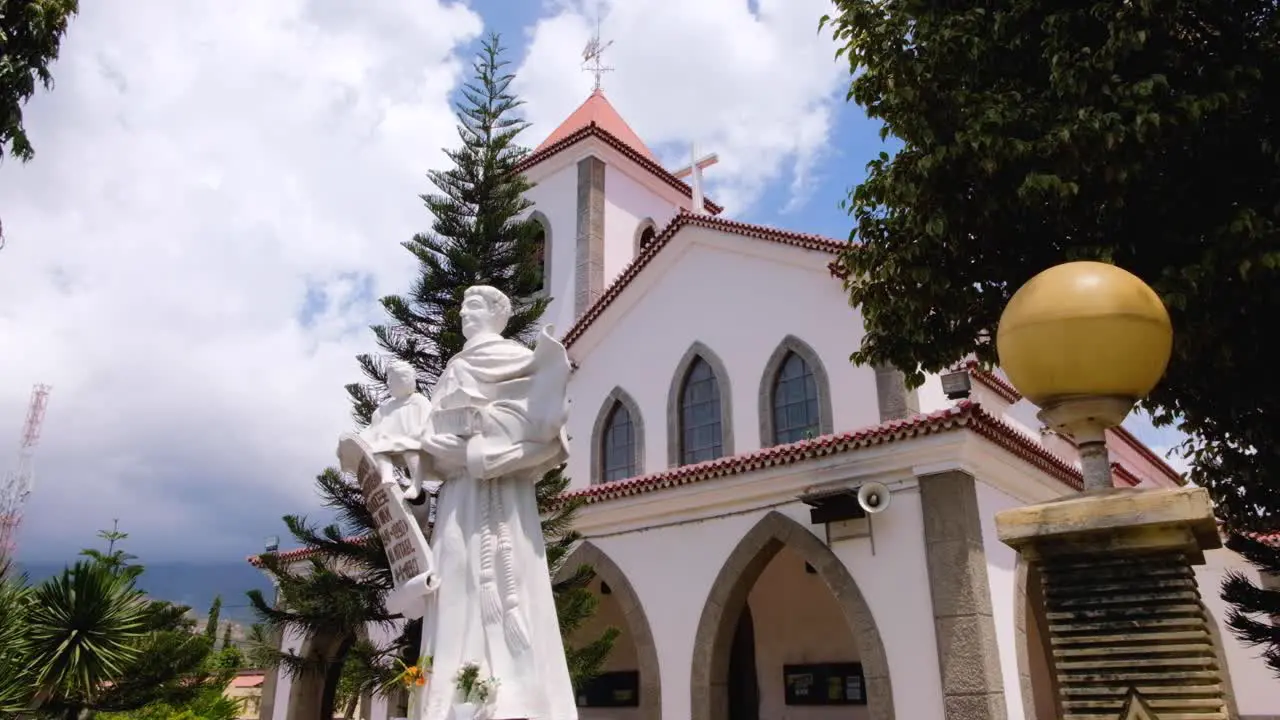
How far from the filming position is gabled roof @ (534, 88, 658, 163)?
75.3 feet

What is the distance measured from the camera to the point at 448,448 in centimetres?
490

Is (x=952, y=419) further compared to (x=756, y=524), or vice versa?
(x=756, y=524)

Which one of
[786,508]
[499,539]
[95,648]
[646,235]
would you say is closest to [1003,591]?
[786,508]

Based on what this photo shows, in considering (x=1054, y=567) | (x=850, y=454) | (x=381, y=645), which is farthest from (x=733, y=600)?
(x=1054, y=567)

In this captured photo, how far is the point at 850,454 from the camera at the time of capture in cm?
1060

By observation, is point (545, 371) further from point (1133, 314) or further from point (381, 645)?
point (381, 645)

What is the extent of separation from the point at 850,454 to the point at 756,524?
60.9 inches

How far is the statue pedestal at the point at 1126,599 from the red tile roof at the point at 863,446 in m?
7.08

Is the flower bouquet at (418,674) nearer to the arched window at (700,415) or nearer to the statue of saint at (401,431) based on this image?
the statue of saint at (401,431)

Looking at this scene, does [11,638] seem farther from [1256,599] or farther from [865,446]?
[1256,599]

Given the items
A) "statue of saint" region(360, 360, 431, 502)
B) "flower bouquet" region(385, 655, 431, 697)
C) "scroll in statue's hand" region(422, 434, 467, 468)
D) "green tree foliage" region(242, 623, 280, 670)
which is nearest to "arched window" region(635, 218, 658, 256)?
"green tree foliage" region(242, 623, 280, 670)

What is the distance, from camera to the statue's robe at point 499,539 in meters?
4.55

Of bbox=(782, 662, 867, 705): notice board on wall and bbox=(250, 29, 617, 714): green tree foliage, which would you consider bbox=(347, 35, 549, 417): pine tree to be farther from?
bbox=(782, 662, 867, 705): notice board on wall

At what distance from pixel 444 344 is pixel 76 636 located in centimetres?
460
